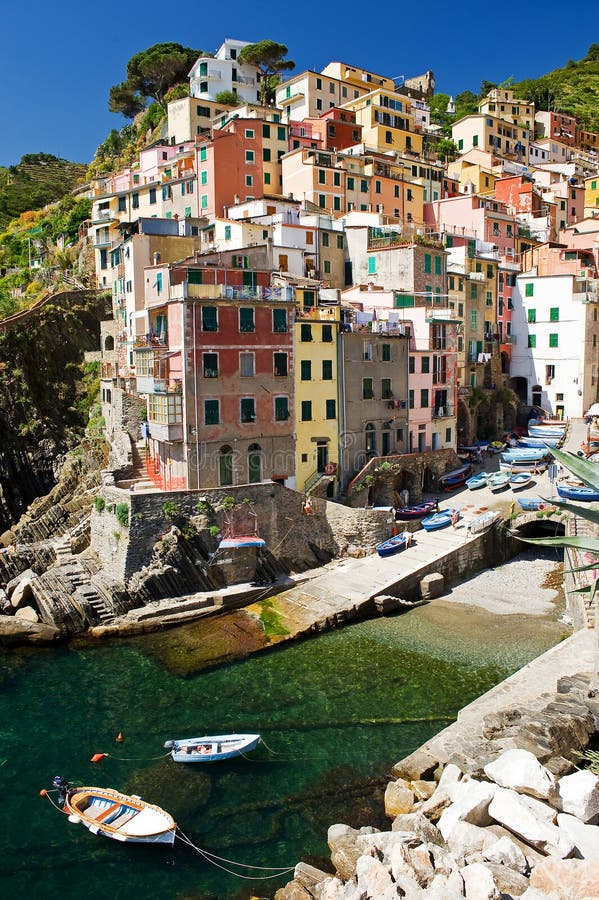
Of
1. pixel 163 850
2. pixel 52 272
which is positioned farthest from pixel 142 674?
pixel 52 272

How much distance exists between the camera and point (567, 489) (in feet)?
125

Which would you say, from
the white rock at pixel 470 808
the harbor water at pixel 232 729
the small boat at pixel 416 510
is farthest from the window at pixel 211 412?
the white rock at pixel 470 808

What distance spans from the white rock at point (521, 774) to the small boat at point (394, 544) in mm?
19033

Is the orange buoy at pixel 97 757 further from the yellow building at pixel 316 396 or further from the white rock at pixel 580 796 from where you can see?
the yellow building at pixel 316 396

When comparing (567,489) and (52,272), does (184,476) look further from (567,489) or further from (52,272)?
(52,272)

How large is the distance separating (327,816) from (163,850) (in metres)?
4.39

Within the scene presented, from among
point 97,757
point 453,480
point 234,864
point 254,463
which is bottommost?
point 234,864

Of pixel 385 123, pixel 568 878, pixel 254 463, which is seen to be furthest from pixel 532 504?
pixel 385 123

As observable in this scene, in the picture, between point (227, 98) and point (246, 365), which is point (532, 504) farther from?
point (227, 98)

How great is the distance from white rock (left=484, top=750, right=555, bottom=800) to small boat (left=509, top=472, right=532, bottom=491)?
26065 mm

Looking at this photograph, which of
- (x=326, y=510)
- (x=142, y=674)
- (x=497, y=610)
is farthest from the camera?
(x=326, y=510)

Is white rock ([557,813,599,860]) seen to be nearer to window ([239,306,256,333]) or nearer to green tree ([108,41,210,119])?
Result: window ([239,306,256,333])

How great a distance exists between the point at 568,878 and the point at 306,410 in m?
27.3

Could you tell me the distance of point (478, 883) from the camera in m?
13.2
